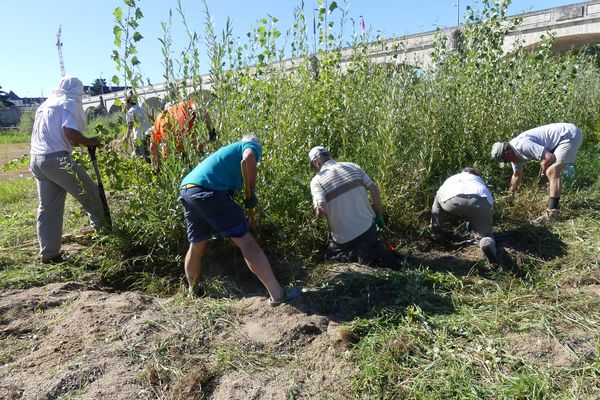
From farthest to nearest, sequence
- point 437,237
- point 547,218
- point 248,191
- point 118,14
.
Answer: point 547,218
point 437,237
point 118,14
point 248,191

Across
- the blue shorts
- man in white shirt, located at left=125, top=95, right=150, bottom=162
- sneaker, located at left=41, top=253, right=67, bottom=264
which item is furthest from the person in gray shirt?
sneaker, located at left=41, top=253, right=67, bottom=264

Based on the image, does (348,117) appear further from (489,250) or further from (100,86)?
(100,86)

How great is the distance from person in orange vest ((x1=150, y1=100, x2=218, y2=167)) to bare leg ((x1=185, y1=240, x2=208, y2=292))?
3.13ft

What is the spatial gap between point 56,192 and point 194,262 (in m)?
1.65

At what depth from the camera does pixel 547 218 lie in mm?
5000

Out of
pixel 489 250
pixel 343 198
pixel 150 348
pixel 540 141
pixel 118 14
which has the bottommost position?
pixel 150 348

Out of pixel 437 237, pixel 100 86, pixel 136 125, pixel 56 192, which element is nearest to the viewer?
pixel 136 125

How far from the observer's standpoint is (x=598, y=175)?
6328mm

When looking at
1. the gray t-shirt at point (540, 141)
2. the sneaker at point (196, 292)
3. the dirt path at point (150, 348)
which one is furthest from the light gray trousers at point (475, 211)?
the sneaker at point (196, 292)

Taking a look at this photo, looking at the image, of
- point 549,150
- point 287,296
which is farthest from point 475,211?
point 287,296

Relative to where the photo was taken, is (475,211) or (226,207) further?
(475,211)

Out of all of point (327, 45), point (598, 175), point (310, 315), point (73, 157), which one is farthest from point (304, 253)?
point (598, 175)

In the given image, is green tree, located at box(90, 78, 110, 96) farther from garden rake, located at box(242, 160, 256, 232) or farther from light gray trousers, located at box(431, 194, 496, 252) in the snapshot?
light gray trousers, located at box(431, 194, 496, 252)

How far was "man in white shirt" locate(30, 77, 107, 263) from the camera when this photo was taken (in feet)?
13.1
